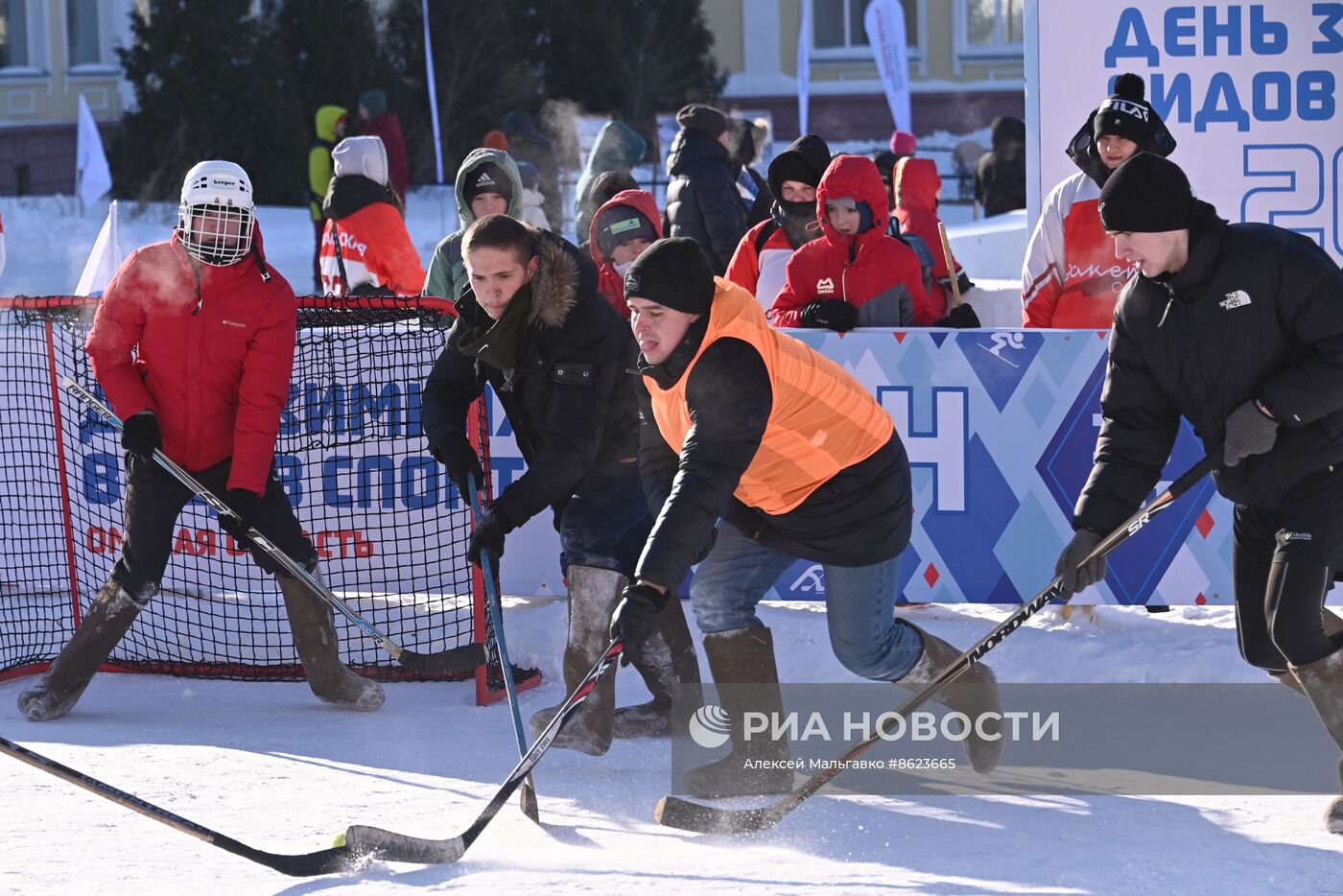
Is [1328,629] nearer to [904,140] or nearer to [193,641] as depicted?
[193,641]

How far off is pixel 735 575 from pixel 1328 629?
1.55 m

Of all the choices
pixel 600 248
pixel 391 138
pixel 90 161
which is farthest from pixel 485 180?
pixel 90 161

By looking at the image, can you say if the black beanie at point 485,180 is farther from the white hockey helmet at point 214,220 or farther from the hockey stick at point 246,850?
the hockey stick at point 246,850

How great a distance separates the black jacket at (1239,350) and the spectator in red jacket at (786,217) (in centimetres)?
281

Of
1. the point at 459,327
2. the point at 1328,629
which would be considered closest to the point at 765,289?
the point at 459,327

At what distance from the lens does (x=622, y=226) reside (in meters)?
6.64

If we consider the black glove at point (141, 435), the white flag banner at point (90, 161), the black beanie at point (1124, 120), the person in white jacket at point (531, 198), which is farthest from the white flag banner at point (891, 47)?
the black glove at point (141, 435)

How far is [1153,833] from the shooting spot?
4.36 m

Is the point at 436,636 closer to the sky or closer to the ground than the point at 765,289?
closer to the ground

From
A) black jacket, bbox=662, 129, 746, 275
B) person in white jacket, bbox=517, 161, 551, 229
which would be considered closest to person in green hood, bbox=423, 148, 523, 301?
black jacket, bbox=662, 129, 746, 275

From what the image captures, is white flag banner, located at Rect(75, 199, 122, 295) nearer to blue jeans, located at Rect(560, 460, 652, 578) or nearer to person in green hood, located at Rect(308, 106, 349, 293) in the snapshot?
blue jeans, located at Rect(560, 460, 652, 578)

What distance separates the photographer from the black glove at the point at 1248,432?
4.11m

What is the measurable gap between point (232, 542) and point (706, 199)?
8.94 ft

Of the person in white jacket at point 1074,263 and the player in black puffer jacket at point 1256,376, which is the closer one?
the player in black puffer jacket at point 1256,376
